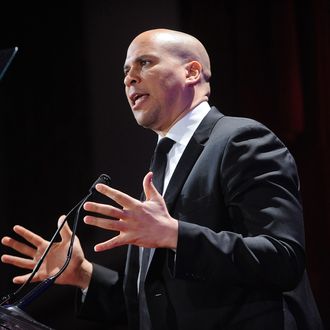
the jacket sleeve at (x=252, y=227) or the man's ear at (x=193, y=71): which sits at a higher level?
the man's ear at (x=193, y=71)

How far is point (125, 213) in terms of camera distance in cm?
119

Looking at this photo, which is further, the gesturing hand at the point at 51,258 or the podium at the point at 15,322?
the gesturing hand at the point at 51,258

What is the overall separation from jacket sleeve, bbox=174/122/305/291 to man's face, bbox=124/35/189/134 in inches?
10.4

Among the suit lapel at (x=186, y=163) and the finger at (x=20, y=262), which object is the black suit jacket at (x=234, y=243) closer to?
the suit lapel at (x=186, y=163)

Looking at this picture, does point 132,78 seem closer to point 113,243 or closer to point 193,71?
point 193,71

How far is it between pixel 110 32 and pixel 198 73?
1053mm

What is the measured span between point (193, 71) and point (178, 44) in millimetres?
82

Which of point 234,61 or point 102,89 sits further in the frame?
point 102,89

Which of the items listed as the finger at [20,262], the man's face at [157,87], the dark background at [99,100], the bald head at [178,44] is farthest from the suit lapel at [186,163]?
the dark background at [99,100]

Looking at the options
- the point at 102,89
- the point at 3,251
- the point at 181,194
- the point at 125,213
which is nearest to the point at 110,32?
the point at 102,89

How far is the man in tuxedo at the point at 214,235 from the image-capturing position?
1.23 m

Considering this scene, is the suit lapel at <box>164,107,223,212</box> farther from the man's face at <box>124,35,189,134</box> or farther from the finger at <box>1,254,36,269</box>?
the finger at <box>1,254,36,269</box>

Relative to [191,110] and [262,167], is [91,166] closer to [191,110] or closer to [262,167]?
[191,110]

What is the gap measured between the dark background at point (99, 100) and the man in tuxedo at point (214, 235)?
0.85 m
